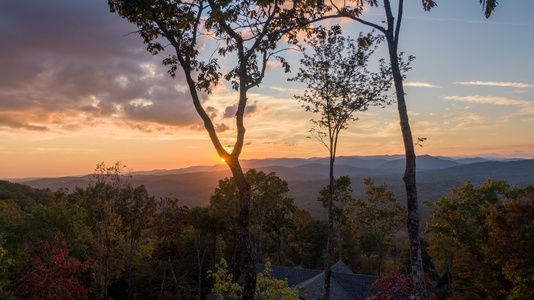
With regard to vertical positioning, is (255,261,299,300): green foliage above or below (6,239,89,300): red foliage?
above

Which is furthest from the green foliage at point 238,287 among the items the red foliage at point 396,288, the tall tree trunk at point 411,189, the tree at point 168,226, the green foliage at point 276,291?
the tree at point 168,226

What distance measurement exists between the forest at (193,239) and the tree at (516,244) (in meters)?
0.06

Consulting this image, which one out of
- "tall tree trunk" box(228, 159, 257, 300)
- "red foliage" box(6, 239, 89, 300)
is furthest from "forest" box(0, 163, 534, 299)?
"tall tree trunk" box(228, 159, 257, 300)

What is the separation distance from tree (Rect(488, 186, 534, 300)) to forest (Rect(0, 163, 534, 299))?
0.20 ft

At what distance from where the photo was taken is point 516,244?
21656 mm

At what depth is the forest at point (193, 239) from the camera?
2177cm

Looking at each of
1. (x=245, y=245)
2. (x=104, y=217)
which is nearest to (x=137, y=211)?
(x=104, y=217)

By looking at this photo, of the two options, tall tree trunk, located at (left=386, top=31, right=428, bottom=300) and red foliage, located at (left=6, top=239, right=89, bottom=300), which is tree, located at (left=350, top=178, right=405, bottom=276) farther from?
tall tree trunk, located at (left=386, top=31, right=428, bottom=300)

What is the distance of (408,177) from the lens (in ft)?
36.2

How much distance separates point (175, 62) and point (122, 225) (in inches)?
1229

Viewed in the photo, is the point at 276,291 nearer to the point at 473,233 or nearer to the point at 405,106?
the point at 405,106

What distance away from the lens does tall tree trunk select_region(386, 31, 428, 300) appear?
1050 centimetres

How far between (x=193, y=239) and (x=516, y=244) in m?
33.1

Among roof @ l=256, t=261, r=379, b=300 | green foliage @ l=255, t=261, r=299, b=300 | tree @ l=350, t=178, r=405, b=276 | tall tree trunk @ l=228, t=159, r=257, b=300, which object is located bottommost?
roof @ l=256, t=261, r=379, b=300
